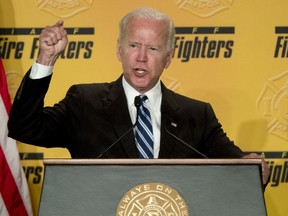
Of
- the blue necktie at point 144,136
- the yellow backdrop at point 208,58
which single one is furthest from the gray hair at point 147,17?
the yellow backdrop at point 208,58

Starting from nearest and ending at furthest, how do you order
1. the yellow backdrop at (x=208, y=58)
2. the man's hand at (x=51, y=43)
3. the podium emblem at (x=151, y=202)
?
1. the podium emblem at (x=151, y=202)
2. the man's hand at (x=51, y=43)
3. the yellow backdrop at (x=208, y=58)

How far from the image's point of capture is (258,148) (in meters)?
3.19

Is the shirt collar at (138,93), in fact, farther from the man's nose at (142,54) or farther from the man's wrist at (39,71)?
the man's wrist at (39,71)

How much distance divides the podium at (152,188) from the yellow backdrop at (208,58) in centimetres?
172

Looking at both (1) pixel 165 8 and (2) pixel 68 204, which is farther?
(1) pixel 165 8

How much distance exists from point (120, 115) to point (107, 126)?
0.06 meters

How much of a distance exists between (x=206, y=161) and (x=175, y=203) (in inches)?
5.4

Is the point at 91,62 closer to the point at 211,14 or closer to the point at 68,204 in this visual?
the point at 211,14

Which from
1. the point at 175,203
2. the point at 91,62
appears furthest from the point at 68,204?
the point at 91,62

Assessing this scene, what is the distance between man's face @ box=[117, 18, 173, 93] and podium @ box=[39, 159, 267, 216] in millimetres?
653

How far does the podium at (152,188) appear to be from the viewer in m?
1.40

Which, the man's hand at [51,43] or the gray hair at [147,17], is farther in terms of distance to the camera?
the gray hair at [147,17]

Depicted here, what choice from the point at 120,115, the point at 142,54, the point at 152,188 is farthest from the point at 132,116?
the point at 152,188

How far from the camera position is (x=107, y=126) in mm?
2070
